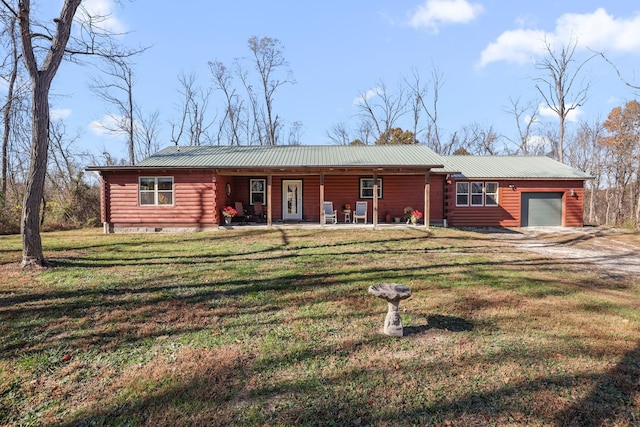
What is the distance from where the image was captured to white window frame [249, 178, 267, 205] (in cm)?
1468

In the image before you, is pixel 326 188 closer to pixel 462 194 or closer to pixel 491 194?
pixel 462 194

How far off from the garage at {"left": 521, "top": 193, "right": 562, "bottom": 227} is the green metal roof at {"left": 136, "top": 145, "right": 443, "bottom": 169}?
4.71m

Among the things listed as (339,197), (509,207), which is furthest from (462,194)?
(339,197)

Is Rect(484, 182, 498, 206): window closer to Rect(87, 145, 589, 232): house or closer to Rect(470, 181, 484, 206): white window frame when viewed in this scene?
Rect(87, 145, 589, 232): house

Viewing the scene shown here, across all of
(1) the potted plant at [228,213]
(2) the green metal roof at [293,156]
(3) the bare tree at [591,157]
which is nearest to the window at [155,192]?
(2) the green metal roof at [293,156]

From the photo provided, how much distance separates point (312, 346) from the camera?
11.9ft

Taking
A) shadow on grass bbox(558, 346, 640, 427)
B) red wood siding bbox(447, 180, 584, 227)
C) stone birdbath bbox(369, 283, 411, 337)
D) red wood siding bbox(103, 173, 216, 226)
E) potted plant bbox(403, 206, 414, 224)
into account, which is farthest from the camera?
red wood siding bbox(447, 180, 584, 227)

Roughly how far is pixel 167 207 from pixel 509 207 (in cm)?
1476

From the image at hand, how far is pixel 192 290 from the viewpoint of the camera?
5508 millimetres

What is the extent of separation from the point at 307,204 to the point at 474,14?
9.47 m

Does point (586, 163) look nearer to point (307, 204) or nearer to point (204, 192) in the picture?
point (307, 204)

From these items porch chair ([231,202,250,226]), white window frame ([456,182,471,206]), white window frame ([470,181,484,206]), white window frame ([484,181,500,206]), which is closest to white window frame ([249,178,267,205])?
porch chair ([231,202,250,226])

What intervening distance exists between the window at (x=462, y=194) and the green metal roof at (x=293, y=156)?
1621mm

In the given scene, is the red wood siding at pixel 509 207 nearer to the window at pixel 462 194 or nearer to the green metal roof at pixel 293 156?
the window at pixel 462 194
